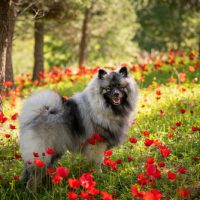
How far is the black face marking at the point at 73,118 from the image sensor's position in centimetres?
536

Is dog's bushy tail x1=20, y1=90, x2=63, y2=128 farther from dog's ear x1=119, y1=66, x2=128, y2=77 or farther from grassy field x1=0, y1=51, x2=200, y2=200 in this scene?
dog's ear x1=119, y1=66, x2=128, y2=77

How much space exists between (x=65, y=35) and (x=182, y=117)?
46.4 feet

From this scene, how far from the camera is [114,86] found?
5523mm

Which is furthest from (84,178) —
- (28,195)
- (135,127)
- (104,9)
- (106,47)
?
(106,47)

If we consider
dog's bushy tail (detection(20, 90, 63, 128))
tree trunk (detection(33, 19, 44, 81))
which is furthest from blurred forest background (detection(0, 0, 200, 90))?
dog's bushy tail (detection(20, 90, 63, 128))

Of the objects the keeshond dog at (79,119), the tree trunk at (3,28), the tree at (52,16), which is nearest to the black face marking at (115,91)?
the keeshond dog at (79,119)

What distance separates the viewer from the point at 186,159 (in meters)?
5.38

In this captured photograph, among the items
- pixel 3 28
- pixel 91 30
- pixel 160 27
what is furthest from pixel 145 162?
pixel 160 27

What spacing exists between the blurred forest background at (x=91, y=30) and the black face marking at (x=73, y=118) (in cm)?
239

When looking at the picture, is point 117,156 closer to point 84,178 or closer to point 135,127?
point 135,127

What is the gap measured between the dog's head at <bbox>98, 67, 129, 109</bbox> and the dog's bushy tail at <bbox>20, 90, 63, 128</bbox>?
749mm

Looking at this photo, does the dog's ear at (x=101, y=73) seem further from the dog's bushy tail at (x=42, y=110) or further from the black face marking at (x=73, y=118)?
the dog's bushy tail at (x=42, y=110)

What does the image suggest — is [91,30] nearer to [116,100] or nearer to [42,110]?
[116,100]

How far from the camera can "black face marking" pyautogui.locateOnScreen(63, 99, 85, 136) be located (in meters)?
5.36
